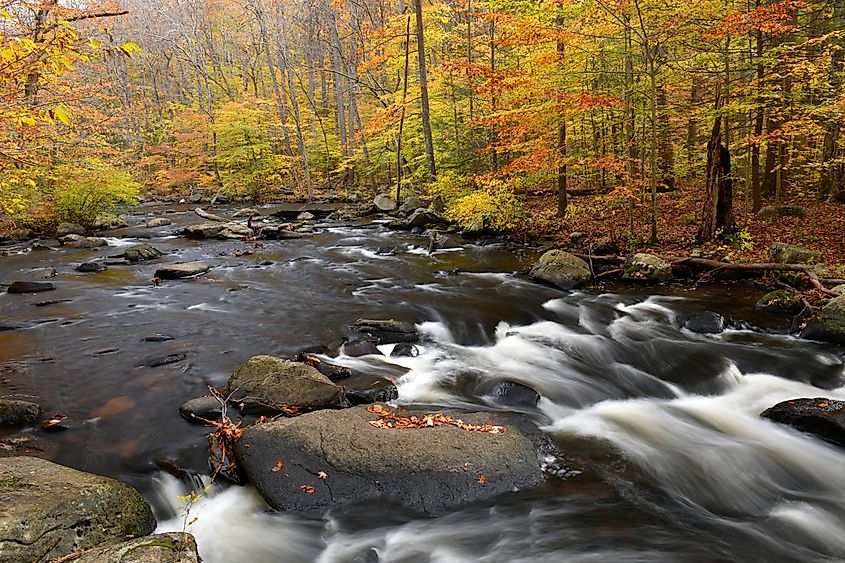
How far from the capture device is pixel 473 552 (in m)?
3.70

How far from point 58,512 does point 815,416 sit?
246 inches

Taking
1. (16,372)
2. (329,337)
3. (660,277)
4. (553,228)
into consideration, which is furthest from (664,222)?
(16,372)

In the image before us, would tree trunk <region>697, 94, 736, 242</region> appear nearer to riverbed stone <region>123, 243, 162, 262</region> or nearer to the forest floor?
the forest floor

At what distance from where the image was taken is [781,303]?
7977mm

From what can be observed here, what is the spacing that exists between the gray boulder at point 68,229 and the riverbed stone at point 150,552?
1704 centimetres

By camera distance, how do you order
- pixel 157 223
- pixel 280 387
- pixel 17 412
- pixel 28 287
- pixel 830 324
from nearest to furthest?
pixel 17 412 → pixel 280 387 → pixel 830 324 → pixel 28 287 → pixel 157 223

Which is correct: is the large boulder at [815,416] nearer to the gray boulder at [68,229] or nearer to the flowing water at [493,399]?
the flowing water at [493,399]

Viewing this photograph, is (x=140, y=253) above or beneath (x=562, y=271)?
above

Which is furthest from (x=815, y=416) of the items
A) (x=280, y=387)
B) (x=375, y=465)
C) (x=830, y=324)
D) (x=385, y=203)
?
(x=385, y=203)

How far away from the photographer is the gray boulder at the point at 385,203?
21136 millimetres

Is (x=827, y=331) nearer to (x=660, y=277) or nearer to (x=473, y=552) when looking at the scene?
(x=660, y=277)

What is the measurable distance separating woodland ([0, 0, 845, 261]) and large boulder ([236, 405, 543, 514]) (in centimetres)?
279

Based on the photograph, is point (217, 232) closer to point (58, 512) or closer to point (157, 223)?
point (157, 223)

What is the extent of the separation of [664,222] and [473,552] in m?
11.8
